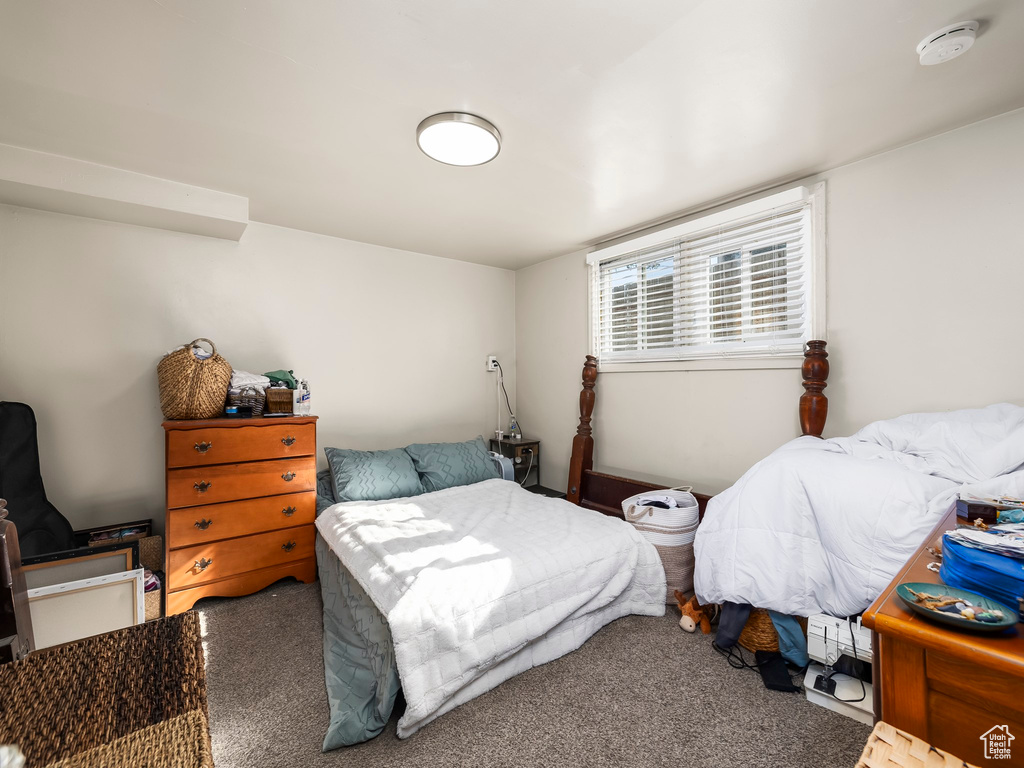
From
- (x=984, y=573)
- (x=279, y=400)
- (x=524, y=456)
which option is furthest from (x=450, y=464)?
(x=984, y=573)

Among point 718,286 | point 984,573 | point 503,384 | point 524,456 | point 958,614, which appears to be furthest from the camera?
point 503,384

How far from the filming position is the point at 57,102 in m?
1.78

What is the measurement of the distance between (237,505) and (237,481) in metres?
0.13

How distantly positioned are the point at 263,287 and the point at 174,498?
1.53 metres

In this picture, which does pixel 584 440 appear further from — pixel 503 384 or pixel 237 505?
pixel 237 505

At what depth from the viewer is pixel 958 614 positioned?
0.70 meters

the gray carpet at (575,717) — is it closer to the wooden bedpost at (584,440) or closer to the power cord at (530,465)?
the wooden bedpost at (584,440)

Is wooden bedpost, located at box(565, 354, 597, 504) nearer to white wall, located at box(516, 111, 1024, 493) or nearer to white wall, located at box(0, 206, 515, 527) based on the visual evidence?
white wall, located at box(516, 111, 1024, 493)

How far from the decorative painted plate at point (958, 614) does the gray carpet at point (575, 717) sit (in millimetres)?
1026

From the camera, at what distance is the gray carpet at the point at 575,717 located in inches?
56.7

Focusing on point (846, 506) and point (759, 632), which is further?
point (759, 632)

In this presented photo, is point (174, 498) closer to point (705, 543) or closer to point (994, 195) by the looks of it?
point (705, 543)

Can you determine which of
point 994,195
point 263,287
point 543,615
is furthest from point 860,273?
point 263,287

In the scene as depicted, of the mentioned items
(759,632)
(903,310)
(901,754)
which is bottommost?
(759,632)
